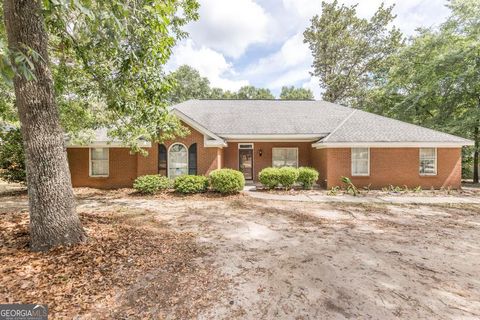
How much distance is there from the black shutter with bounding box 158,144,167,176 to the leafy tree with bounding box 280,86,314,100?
124 ft

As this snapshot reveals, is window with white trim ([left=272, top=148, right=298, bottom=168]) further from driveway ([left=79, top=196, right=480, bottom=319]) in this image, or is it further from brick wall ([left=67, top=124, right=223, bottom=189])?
driveway ([left=79, top=196, right=480, bottom=319])

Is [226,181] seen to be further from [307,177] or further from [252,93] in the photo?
[252,93]

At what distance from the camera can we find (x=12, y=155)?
40.2ft

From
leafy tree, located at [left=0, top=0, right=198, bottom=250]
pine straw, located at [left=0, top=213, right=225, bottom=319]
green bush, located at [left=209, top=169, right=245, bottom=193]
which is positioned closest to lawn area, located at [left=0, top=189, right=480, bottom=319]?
pine straw, located at [left=0, top=213, right=225, bottom=319]

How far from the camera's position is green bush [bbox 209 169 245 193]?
11680 mm

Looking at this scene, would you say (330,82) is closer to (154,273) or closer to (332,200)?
(332,200)

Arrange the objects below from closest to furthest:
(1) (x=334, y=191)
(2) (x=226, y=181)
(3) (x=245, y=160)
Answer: (2) (x=226, y=181) < (1) (x=334, y=191) < (3) (x=245, y=160)

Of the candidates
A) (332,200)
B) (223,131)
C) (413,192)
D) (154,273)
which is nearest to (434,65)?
(413,192)

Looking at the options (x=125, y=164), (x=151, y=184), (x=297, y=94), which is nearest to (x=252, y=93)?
(x=297, y=94)

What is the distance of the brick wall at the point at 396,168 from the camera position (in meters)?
13.6

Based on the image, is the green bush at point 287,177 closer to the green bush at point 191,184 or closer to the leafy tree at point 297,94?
the green bush at point 191,184

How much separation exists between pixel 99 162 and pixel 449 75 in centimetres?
2531

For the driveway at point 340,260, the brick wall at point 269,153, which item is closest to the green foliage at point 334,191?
the driveway at point 340,260

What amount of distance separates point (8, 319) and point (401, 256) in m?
6.66
